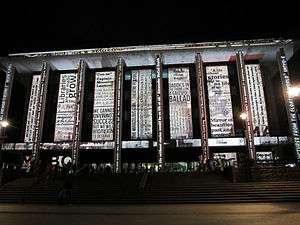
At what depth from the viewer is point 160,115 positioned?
32.5m

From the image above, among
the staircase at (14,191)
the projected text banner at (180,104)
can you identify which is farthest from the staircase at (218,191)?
the projected text banner at (180,104)

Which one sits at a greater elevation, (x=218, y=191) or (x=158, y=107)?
(x=158, y=107)

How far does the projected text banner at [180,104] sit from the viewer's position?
33.5 meters

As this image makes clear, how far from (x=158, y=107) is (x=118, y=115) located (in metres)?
4.48

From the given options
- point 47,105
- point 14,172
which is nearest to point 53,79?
point 47,105

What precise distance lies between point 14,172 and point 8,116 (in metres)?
14.0

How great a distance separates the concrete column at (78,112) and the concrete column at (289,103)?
2248 centimetres

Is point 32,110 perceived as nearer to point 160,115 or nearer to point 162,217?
point 160,115

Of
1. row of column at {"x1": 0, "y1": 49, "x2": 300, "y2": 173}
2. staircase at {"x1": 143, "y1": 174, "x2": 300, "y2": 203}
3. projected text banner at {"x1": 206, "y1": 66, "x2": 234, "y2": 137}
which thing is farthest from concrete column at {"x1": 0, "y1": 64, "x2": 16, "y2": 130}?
projected text banner at {"x1": 206, "y1": 66, "x2": 234, "y2": 137}

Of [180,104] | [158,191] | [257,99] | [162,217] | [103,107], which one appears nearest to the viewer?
[162,217]

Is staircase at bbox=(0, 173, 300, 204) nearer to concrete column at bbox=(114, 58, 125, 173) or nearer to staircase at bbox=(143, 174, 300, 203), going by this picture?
staircase at bbox=(143, 174, 300, 203)

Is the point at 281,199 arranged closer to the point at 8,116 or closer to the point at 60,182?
the point at 60,182

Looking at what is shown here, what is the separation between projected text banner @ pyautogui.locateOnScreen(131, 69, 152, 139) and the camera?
3375cm

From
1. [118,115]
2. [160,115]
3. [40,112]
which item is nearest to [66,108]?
[40,112]
